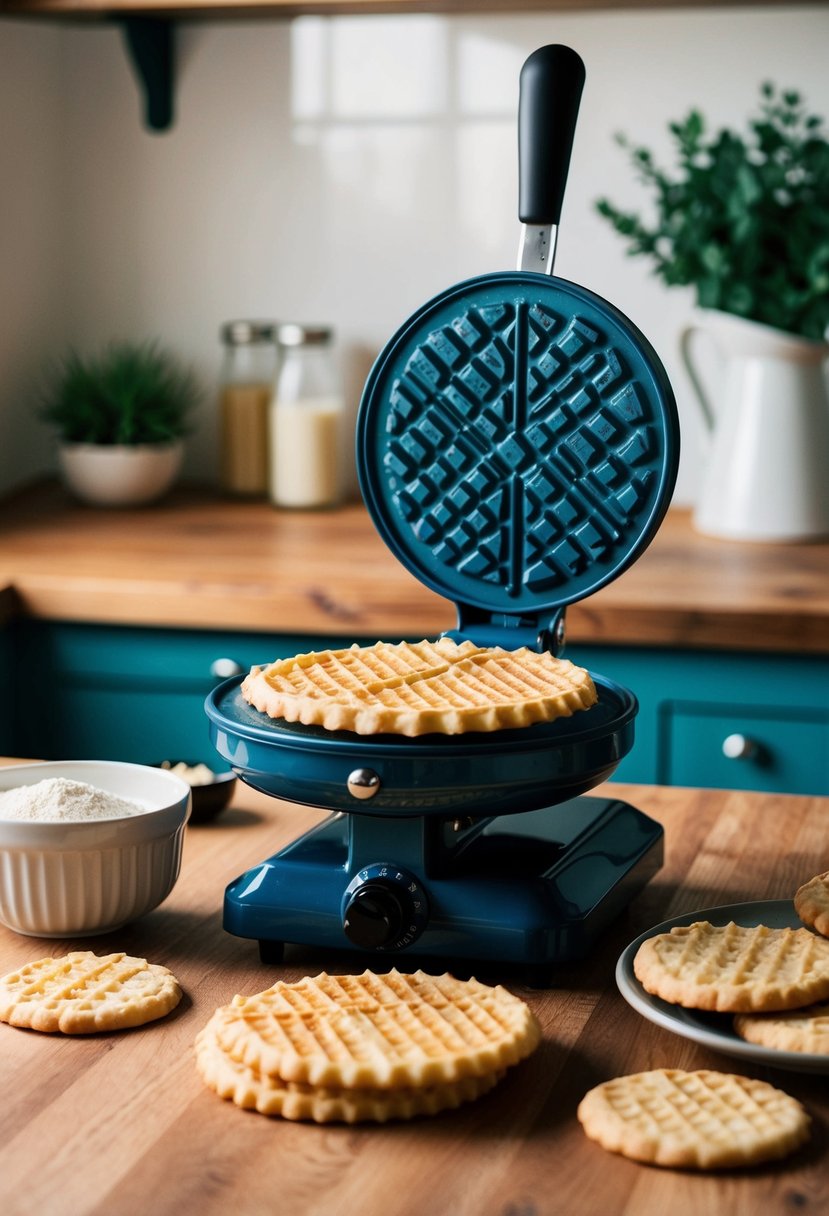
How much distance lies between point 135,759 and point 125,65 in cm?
142

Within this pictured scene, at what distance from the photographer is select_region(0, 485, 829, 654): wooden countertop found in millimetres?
2168

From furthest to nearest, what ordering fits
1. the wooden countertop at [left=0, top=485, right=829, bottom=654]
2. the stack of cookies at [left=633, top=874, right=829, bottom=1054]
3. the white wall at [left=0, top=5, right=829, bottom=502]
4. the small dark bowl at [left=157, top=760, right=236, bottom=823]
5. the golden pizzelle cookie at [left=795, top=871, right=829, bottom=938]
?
the white wall at [left=0, top=5, right=829, bottom=502] → the wooden countertop at [left=0, top=485, right=829, bottom=654] → the small dark bowl at [left=157, top=760, right=236, bottom=823] → the golden pizzelle cookie at [left=795, top=871, right=829, bottom=938] → the stack of cookies at [left=633, top=874, right=829, bottom=1054]

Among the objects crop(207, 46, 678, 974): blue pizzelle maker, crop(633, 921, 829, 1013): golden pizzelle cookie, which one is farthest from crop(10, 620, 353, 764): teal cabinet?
crop(633, 921, 829, 1013): golden pizzelle cookie

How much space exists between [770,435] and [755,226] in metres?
0.32

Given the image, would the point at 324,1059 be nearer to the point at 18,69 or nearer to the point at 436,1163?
the point at 436,1163

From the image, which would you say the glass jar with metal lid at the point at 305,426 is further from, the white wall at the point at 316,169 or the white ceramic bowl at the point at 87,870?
the white ceramic bowl at the point at 87,870

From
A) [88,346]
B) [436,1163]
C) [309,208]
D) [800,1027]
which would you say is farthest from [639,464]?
[88,346]

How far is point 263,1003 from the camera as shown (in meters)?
1.01

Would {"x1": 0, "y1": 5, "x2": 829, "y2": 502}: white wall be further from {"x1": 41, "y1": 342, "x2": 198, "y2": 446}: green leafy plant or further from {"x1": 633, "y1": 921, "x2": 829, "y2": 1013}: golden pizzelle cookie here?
{"x1": 633, "y1": 921, "x2": 829, "y2": 1013}: golden pizzelle cookie

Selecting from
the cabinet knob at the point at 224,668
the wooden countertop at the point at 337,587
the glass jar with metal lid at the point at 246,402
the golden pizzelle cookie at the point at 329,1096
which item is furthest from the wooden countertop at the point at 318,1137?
the glass jar with metal lid at the point at 246,402

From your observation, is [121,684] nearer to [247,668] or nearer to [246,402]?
[247,668]

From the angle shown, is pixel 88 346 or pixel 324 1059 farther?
pixel 88 346

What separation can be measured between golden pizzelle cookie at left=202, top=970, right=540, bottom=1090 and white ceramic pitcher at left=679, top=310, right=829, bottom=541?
5.35ft

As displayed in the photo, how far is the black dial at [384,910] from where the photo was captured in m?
1.12
